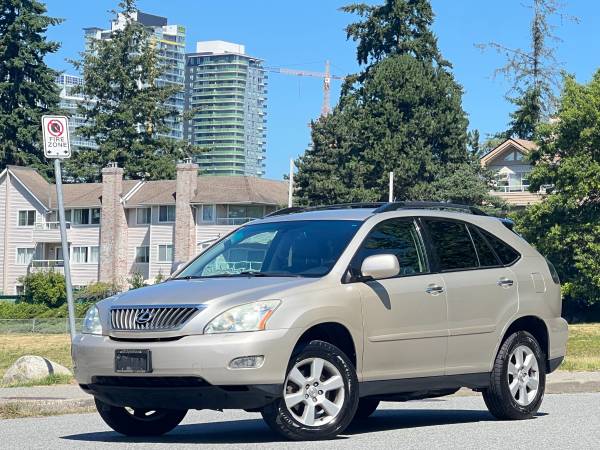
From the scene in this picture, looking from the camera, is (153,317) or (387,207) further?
(387,207)

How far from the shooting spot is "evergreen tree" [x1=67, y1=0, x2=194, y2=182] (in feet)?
331

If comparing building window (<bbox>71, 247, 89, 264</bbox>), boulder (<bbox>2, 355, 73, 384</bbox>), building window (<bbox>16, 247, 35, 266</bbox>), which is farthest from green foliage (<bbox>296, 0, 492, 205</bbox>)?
boulder (<bbox>2, 355, 73, 384</bbox>)

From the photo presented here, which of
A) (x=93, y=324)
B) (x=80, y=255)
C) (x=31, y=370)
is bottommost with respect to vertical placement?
Answer: (x=80, y=255)

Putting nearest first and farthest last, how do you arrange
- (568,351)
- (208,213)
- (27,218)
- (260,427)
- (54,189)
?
(260,427) < (568,351) < (208,213) < (54,189) < (27,218)

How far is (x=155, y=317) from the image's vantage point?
9.52m

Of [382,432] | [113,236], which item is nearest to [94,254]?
[113,236]

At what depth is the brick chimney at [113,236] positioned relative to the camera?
316ft

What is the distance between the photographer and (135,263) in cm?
9812

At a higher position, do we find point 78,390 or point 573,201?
point 573,201

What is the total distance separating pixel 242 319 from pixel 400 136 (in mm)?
77496

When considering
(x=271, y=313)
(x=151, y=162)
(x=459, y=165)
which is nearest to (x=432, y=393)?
(x=271, y=313)

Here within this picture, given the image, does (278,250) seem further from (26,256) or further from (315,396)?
(26,256)

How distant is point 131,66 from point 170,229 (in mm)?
15685

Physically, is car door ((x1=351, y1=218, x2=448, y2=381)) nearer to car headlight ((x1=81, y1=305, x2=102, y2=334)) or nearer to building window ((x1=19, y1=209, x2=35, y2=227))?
car headlight ((x1=81, y1=305, x2=102, y2=334))
